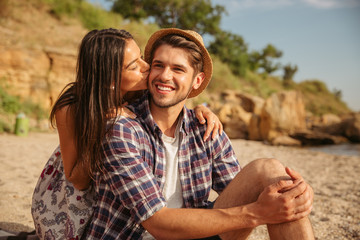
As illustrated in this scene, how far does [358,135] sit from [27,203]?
55.7 feet

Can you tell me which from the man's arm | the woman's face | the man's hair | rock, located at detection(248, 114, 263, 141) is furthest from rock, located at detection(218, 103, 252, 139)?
the man's arm

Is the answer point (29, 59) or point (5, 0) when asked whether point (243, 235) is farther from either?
point (5, 0)

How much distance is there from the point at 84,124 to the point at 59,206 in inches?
26.0

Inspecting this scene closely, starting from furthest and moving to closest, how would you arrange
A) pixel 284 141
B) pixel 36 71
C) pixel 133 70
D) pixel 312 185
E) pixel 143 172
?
pixel 284 141, pixel 36 71, pixel 312 185, pixel 133 70, pixel 143 172

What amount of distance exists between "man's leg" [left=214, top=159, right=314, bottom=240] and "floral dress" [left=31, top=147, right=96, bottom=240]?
0.88 m

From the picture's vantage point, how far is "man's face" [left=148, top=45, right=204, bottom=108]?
7.62 ft

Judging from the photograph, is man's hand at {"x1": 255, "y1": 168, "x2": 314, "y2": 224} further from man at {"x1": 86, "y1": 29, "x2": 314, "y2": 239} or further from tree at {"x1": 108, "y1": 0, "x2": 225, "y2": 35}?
tree at {"x1": 108, "y1": 0, "x2": 225, "y2": 35}

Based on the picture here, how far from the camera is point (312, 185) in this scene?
555 cm

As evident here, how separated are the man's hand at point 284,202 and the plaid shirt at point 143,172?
1.80 ft

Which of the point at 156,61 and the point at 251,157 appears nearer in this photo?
the point at 156,61

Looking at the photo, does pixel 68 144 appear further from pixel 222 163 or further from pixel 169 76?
pixel 222 163

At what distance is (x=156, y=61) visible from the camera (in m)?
2.44

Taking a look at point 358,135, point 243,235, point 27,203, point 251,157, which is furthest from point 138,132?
point 358,135

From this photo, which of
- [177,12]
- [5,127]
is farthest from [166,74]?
[177,12]
